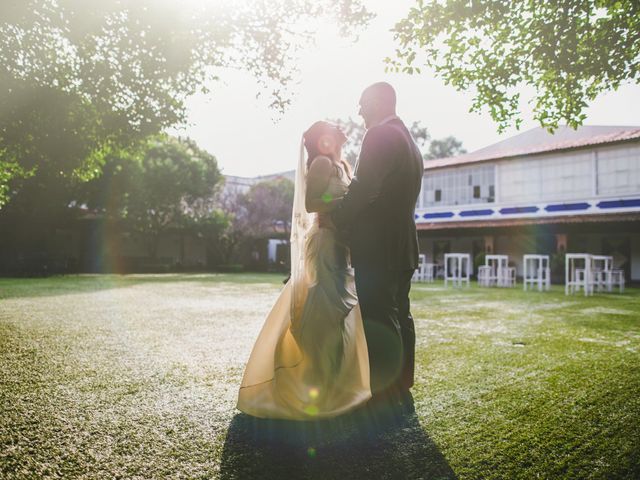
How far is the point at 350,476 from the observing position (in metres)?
1.95

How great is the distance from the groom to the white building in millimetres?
20114

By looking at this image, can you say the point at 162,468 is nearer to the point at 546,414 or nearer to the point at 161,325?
the point at 546,414

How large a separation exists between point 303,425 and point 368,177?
1.50 meters

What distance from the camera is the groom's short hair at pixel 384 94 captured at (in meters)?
2.97

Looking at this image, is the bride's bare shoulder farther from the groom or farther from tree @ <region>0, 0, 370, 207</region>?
tree @ <region>0, 0, 370, 207</region>

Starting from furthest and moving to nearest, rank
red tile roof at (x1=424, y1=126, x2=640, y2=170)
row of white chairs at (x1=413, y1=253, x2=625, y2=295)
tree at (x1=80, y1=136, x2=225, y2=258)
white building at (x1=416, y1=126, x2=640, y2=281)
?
1. tree at (x1=80, y1=136, x2=225, y2=258)
2. red tile roof at (x1=424, y1=126, x2=640, y2=170)
3. white building at (x1=416, y1=126, x2=640, y2=281)
4. row of white chairs at (x1=413, y1=253, x2=625, y2=295)

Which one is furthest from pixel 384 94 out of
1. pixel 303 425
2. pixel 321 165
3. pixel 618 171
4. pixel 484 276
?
pixel 618 171

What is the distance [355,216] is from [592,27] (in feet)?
13.3

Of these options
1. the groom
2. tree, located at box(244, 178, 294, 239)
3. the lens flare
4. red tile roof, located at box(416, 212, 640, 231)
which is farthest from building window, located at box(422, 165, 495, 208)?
the lens flare

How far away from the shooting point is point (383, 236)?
2881mm

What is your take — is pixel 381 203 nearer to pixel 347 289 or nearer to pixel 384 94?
pixel 347 289

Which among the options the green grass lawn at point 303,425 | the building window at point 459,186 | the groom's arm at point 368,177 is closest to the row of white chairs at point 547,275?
the building window at point 459,186

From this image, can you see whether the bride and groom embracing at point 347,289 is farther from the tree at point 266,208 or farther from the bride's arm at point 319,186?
the tree at point 266,208

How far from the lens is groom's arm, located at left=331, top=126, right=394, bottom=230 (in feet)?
9.18
